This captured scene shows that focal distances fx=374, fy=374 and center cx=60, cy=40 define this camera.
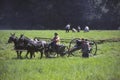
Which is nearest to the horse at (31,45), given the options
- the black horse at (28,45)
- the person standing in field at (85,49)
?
the black horse at (28,45)

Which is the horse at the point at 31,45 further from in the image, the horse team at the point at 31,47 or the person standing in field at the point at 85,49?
the person standing in field at the point at 85,49

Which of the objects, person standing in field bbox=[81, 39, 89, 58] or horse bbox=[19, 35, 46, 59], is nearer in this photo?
horse bbox=[19, 35, 46, 59]

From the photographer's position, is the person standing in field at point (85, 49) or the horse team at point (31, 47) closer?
the horse team at point (31, 47)

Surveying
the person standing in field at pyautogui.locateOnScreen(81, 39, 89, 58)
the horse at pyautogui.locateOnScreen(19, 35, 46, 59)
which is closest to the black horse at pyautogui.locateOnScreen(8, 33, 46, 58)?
the horse at pyautogui.locateOnScreen(19, 35, 46, 59)

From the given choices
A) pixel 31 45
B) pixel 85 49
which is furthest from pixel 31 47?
pixel 85 49

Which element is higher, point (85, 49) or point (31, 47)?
point (31, 47)

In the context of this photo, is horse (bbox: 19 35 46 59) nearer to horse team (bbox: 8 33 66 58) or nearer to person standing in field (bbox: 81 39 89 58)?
horse team (bbox: 8 33 66 58)

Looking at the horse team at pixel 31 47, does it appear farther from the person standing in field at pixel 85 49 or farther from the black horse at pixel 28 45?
the person standing in field at pixel 85 49

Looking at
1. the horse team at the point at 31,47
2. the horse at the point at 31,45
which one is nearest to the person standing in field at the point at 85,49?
the horse team at the point at 31,47

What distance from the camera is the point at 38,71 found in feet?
33.2

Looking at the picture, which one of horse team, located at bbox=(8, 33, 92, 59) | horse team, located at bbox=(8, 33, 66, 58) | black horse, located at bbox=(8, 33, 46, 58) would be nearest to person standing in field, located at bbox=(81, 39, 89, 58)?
horse team, located at bbox=(8, 33, 92, 59)

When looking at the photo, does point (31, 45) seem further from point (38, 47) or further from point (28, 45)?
point (38, 47)

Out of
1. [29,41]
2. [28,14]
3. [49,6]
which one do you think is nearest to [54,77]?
[29,41]

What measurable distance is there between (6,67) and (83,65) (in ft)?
8.05
